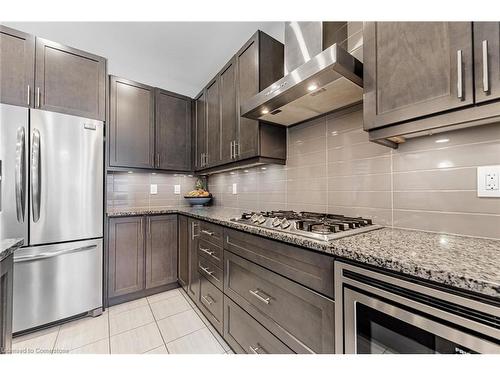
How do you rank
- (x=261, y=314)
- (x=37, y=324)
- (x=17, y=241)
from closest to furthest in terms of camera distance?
(x=17, y=241)
(x=261, y=314)
(x=37, y=324)

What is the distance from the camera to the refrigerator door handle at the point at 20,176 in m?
1.58

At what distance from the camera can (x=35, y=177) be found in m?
1.65

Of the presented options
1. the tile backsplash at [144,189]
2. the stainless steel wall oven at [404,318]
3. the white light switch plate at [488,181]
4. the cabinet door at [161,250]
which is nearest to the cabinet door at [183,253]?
the cabinet door at [161,250]

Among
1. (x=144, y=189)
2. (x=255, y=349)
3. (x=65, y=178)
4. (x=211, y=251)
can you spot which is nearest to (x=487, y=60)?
(x=255, y=349)

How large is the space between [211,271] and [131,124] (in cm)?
185

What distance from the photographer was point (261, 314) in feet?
3.86

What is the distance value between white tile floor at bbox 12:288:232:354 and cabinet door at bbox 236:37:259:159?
147cm

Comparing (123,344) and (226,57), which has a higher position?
(226,57)

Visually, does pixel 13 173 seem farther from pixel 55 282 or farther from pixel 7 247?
pixel 7 247

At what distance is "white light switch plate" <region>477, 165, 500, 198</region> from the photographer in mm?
889
